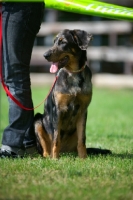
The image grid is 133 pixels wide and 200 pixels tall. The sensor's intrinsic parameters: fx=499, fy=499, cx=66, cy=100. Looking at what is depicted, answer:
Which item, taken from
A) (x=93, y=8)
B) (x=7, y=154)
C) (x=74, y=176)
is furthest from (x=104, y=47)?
(x=74, y=176)

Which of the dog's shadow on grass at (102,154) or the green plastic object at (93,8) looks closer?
the green plastic object at (93,8)

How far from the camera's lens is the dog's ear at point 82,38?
195 inches

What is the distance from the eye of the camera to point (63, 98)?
4918 mm

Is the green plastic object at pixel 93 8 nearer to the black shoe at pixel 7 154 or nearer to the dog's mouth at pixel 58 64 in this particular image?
the dog's mouth at pixel 58 64

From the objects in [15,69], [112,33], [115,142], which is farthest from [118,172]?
[112,33]

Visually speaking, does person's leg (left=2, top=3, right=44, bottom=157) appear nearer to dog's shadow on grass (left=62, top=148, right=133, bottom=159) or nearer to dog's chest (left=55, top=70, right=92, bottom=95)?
dog's chest (left=55, top=70, right=92, bottom=95)

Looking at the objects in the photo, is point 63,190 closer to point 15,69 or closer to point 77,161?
point 77,161

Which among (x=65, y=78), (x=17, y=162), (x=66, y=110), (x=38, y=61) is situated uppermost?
(x=65, y=78)

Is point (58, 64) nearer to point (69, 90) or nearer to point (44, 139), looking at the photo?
point (69, 90)

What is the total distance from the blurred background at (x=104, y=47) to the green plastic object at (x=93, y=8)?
10.1m

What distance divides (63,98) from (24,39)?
70 cm

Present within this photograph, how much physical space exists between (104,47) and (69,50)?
35.7 feet

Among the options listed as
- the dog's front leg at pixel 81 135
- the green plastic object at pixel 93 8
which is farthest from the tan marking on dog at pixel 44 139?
the green plastic object at pixel 93 8

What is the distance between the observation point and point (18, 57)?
4965 mm
